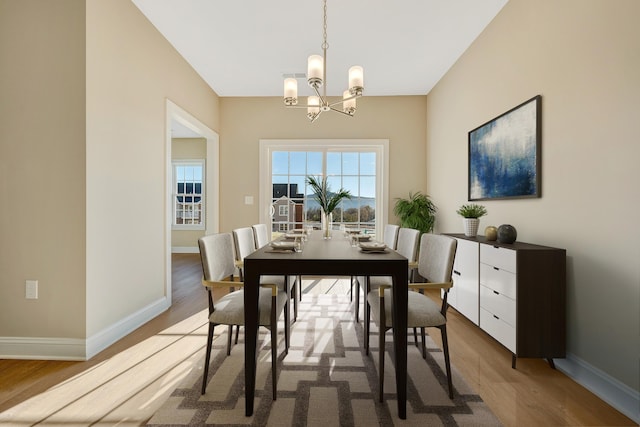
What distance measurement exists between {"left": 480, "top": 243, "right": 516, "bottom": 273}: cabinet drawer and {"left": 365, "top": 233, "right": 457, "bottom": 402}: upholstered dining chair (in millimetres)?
523

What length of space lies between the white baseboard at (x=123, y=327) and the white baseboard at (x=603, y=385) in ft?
10.9

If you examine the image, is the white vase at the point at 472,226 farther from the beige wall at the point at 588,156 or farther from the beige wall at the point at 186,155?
the beige wall at the point at 186,155

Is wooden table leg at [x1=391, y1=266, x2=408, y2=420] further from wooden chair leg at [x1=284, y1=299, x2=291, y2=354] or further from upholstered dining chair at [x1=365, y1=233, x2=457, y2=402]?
wooden chair leg at [x1=284, y1=299, x2=291, y2=354]

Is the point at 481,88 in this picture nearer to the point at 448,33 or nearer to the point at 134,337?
the point at 448,33

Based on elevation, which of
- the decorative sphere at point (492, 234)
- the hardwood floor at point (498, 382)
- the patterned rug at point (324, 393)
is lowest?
the hardwood floor at point (498, 382)

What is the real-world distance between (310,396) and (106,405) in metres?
1.13

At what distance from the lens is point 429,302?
1.87 meters

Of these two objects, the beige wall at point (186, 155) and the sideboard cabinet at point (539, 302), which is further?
the beige wall at point (186, 155)

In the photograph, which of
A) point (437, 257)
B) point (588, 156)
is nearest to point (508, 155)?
point (588, 156)

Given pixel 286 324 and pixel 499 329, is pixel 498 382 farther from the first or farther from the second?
pixel 286 324

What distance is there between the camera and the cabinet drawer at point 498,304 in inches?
77.9

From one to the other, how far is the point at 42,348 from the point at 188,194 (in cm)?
521

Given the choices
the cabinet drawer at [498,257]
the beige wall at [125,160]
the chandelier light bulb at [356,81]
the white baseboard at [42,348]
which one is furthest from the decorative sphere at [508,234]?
the white baseboard at [42,348]

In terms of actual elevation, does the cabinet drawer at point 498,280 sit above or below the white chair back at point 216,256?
below
